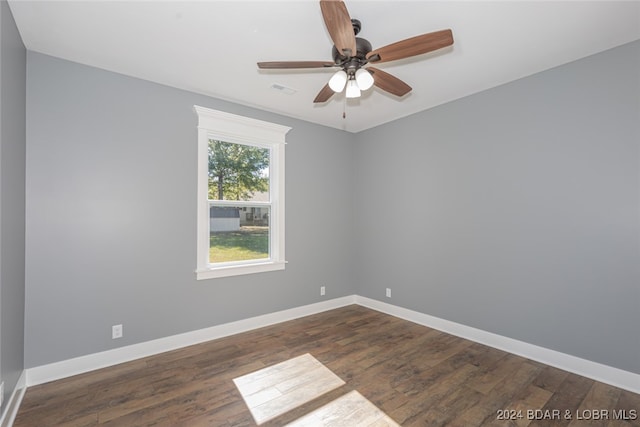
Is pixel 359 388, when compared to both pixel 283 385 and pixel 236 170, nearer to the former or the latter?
pixel 283 385

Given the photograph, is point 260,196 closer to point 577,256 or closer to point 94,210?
point 94,210

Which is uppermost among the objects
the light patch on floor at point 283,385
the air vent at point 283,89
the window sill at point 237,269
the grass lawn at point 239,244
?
the air vent at point 283,89

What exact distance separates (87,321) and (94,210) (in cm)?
100

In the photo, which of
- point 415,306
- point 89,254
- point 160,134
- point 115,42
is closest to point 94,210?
point 89,254

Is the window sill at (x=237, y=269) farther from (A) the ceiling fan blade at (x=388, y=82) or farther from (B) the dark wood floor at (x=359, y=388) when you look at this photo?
(A) the ceiling fan blade at (x=388, y=82)

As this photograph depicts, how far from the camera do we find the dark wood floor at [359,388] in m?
2.00

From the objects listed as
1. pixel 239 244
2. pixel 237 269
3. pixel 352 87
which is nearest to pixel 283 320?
pixel 237 269

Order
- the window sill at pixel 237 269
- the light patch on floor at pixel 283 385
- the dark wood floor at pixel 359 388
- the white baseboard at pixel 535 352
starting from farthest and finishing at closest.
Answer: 1. the window sill at pixel 237 269
2. the white baseboard at pixel 535 352
3. the light patch on floor at pixel 283 385
4. the dark wood floor at pixel 359 388

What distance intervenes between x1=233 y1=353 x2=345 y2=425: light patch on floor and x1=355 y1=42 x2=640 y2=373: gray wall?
179 centimetres

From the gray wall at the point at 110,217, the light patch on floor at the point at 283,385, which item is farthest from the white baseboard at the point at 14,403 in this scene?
the light patch on floor at the point at 283,385

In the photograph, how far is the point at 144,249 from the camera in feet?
9.47

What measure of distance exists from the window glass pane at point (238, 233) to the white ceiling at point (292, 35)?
1.45 m

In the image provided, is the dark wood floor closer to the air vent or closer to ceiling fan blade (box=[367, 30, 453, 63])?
ceiling fan blade (box=[367, 30, 453, 63])

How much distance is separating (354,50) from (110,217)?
2.60 m
